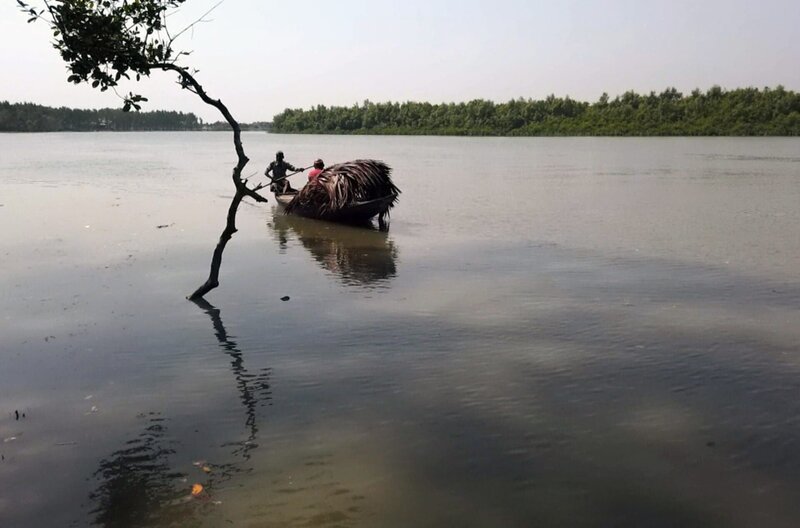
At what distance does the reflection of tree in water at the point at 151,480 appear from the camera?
4746 millimetres

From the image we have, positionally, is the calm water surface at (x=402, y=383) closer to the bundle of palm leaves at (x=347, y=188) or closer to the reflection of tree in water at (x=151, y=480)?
the reflection of tree in water at (x=151, y=480)

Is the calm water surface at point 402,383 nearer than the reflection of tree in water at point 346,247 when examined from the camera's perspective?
Yes

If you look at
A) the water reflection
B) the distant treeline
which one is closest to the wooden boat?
the water reflection

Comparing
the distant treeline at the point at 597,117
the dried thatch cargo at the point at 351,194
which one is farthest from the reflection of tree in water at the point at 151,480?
the distant treeline at the point at 597,117

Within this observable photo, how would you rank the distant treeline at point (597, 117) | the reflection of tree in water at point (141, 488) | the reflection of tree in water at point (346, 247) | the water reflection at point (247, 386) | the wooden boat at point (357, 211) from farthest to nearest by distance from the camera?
the distant treeline at point (597, 117) → the wooden boat at point (357, 211) → the reflection of tree in water at point (346, 247) → the water reflection at point (247, 386) → the reflection of tree in water at point (141, 488)

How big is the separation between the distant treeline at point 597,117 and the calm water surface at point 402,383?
101568 mm

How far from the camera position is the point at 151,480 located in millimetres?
5199

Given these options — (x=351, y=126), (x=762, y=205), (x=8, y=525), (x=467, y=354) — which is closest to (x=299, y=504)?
(x=8, y=525)

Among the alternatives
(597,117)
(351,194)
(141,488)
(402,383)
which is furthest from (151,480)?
(597,117)

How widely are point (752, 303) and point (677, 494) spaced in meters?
5.94

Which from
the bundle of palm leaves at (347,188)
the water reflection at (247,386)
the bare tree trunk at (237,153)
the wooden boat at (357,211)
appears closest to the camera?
the water reflection at (247,386)

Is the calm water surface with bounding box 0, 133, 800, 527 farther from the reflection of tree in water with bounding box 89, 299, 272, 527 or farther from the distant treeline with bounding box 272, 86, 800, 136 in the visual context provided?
the distant treeline with bounding box 272, 86, 800, 136

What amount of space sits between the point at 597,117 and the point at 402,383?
12331 centimetres

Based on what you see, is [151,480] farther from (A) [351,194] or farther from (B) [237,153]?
(A) [351,194]
